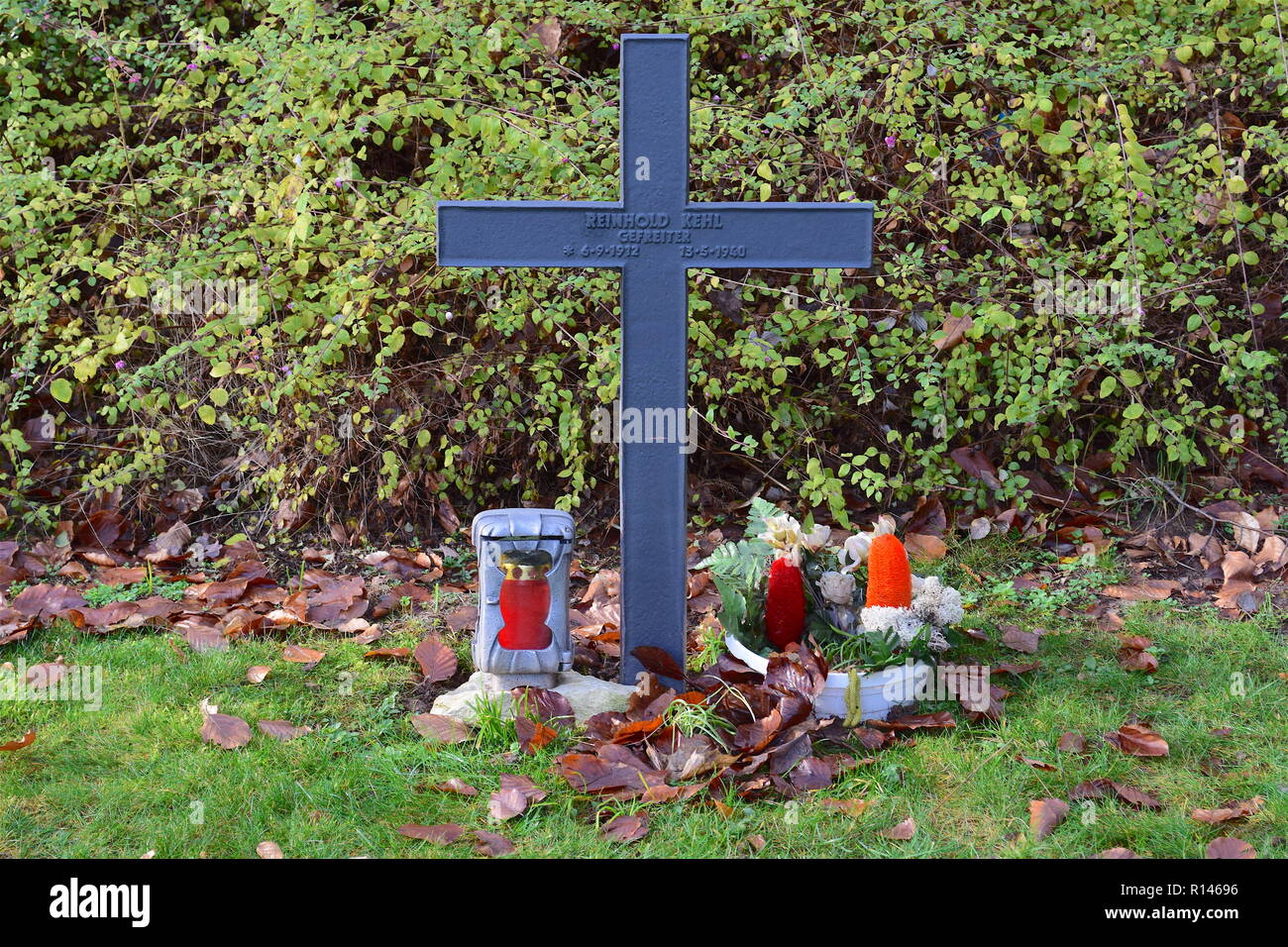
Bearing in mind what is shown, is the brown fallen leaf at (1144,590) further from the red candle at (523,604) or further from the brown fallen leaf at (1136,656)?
the red candle at (523,604)

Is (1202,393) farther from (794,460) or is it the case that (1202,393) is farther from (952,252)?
(794,460)

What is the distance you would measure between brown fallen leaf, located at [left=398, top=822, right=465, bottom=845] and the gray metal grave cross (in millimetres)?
992

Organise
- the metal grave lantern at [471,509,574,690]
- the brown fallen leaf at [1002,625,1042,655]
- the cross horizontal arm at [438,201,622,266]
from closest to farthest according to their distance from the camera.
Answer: the cross horizontal arm at [438,201,622,266] → the metal grave lantern at [471,509,574,690] → the brown fallen leaf at [1002,625,1042,655]

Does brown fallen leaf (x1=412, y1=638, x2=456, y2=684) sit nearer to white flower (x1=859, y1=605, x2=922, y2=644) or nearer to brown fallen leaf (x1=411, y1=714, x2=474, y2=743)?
brown fallen leaf (x1=411, y1=714, x2=474, y2=743)

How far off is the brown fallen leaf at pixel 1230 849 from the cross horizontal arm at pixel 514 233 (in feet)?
6.62

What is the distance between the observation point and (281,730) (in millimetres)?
3156

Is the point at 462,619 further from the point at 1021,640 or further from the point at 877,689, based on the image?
the point at 1021,640

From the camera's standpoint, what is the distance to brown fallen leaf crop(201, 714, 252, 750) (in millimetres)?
3074

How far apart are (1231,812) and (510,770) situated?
5.54ft

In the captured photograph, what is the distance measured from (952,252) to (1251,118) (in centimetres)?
153

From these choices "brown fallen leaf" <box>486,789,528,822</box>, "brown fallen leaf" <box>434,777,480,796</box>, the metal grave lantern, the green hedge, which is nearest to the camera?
"brown fallen leaf" <box>486,789,528,822</box>

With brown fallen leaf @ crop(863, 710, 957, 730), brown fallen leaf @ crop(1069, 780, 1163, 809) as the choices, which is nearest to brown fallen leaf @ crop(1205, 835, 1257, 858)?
brown fallen leaf @ crop(1069, 780, 1163, 809)

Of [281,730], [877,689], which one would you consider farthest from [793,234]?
[281,730]

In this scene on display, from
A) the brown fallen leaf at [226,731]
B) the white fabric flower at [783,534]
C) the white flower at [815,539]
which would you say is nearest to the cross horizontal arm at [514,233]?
the white fabric flower at [783,534]
